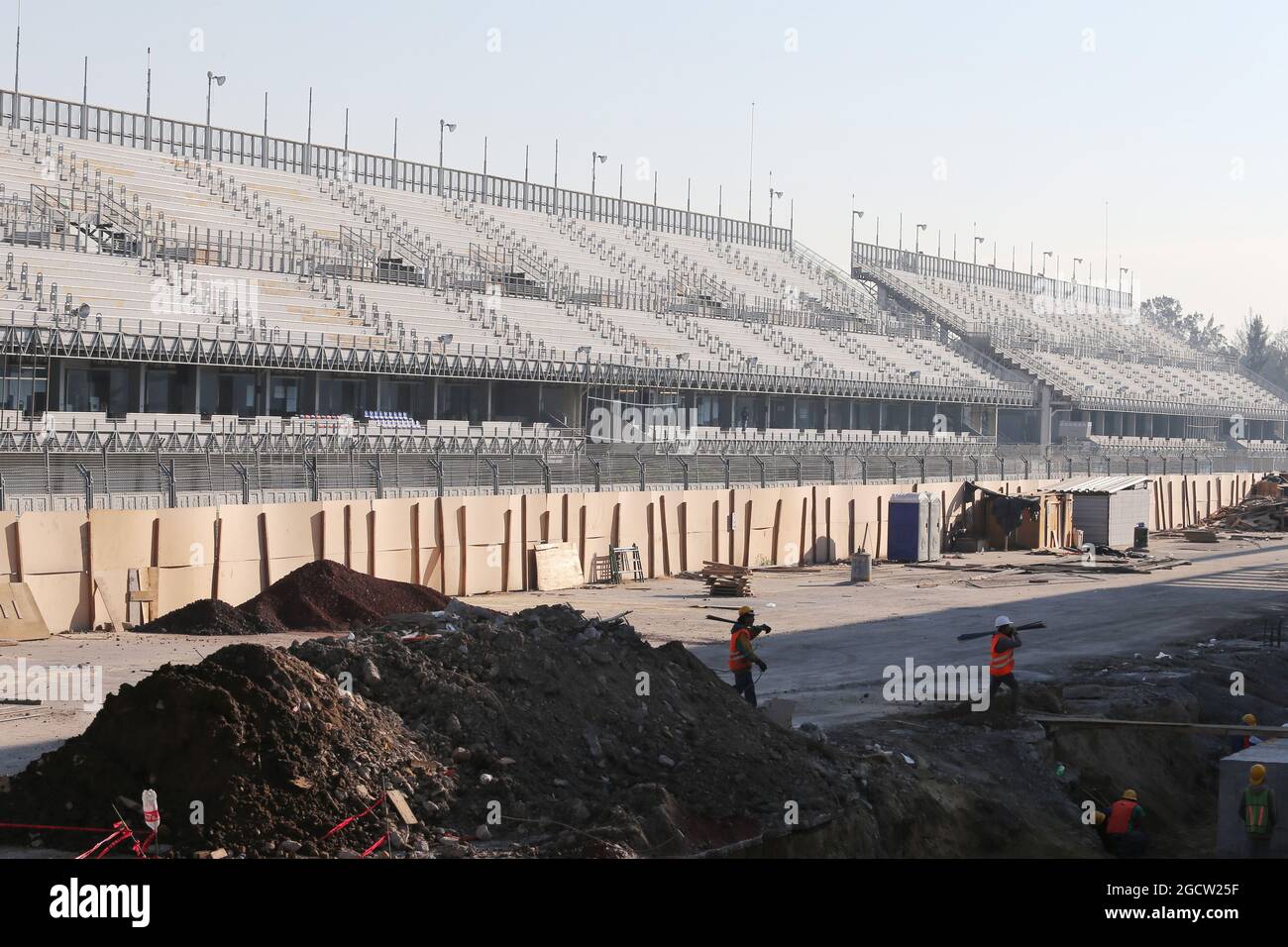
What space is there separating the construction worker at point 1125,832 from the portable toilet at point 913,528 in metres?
27.9

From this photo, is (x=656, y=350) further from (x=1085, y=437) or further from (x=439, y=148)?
(x=1085, y=437)

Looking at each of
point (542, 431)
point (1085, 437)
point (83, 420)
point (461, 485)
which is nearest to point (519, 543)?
point (461, 485)

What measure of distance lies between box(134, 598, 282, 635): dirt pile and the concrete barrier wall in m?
0.78

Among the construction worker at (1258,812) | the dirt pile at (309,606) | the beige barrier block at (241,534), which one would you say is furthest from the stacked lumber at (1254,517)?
the construction worker at (1258,812)

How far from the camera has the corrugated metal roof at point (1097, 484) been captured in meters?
52.8

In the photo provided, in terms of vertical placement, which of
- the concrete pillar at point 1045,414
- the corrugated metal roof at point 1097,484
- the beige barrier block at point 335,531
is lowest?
the beige barrier block at point 335,531

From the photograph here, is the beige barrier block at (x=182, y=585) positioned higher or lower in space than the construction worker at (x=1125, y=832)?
higher

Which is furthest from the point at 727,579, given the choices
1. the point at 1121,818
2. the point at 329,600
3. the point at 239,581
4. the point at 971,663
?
the point at 1121,818

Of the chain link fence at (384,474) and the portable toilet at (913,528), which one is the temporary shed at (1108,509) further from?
Result: the portable toilet at (913,528)

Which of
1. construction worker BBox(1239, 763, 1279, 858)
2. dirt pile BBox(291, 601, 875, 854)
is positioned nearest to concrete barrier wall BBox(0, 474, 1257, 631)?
dirt pile BBox(291, 601, 875, 854)

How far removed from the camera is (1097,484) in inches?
2135
